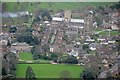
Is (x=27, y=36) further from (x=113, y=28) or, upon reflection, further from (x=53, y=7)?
(x=113, y=28)

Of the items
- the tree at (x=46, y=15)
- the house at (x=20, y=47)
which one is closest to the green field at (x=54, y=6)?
the tree at (x=46, y=15)

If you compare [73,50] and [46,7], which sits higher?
[46,7]

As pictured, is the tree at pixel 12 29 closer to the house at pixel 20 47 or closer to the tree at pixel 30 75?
the house at pixel 20 47

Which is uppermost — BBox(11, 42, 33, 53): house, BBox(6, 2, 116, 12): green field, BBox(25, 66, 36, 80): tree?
BBox(6, 2, 116, 12): green field

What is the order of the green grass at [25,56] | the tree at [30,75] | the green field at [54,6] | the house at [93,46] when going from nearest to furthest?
the tree at [30,75], the green grass at [25,56], the house at [93,46], the green field at [54,6]

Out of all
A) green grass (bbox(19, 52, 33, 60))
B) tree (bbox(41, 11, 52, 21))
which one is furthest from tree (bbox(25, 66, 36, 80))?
tree (bbox(41, 11, 52, 21))

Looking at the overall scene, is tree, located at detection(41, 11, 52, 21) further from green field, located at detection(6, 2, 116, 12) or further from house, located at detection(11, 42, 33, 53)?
house, located at detection(11, 42, 33, 53)

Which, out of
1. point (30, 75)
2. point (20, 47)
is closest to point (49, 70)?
point (30, 75)

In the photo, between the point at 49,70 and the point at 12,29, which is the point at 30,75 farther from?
the point at 12,29

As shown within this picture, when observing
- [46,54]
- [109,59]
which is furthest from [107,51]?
[46,54]
